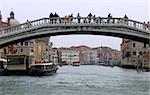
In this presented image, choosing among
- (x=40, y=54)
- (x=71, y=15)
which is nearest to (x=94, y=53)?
(x=40, y=54)

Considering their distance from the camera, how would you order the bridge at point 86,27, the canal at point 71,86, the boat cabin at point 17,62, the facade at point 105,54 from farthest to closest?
the facade at point 105,54 → the boat cabin at point 17,62 → the bridge at point 86,27 → the canal at point 71,86

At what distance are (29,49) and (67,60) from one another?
195ft

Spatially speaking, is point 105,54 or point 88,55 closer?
point 88,55

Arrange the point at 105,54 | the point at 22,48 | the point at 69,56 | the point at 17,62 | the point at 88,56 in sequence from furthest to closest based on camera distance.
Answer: the point at 105,54 → the point at 88,56 → the point at 69,56 → the point at 22,48 → the point at 17,62

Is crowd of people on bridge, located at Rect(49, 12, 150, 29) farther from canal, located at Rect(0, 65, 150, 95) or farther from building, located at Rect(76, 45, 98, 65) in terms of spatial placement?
building, located at Rect(76, 45, 98, 65)

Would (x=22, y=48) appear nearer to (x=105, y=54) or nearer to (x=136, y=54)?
(x=136, y=54)

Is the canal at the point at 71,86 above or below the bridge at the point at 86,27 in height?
below

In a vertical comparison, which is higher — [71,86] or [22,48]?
[22,48]

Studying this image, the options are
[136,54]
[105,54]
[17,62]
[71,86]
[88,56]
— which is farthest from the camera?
[105,54]

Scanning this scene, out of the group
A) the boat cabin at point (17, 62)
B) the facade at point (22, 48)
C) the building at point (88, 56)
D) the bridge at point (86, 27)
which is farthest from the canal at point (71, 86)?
the building at point (88, 56)

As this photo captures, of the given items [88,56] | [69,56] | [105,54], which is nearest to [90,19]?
[69,56]

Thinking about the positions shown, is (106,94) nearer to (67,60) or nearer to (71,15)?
(71,15)

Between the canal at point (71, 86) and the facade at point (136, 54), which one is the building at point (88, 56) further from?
the canal at point (71, 86)

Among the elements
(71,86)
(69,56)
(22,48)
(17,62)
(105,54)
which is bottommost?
(71,86)
